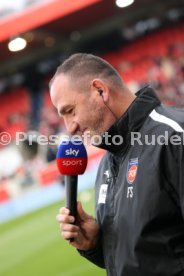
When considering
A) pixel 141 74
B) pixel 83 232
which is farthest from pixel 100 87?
pixel 141 74

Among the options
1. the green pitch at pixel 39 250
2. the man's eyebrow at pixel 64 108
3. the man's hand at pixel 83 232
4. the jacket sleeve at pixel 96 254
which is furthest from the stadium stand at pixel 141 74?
the man's eyebrow at pixel 64 108

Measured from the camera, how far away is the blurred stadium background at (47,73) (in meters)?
7.91

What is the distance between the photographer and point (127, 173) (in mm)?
1646

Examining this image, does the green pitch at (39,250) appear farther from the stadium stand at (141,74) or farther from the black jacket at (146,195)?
the black jacket at (146,195)

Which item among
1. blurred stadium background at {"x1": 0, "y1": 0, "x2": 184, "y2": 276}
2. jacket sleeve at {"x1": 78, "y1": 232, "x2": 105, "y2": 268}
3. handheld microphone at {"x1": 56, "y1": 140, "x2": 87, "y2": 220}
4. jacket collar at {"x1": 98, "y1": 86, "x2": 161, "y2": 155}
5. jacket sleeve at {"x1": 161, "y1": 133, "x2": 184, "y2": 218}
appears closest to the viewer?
jacket sleeve at {"x1": 161, "y1": 133, "x2": 184, "y2": 218}

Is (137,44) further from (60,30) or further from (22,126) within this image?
(22,126)

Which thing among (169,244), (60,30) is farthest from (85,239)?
(60,30)

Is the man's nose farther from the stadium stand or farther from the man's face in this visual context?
the stadium stand

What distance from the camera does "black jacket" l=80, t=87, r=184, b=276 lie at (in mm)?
1516

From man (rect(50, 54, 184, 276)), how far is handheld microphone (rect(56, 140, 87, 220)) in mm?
71

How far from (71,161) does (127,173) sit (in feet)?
0.83

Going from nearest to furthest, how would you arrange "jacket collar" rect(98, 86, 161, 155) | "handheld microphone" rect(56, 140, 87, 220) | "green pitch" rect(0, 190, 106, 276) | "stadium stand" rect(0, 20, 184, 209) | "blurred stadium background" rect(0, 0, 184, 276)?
1. "jacket collar" rect(98, 86, 161, 155)
2. "handheld microphone" rect(56, 140, 87, 220)
3. "green pitch" rect(0, 190, 106, 276)
4. "blurred stadium background" rect(0, 0, 184, 276)
5. "stadium stand" rect(0, 20, 184, 209)

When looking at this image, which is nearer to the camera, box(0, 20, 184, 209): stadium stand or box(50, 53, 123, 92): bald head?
box(50, 53, 123, 92): bald head

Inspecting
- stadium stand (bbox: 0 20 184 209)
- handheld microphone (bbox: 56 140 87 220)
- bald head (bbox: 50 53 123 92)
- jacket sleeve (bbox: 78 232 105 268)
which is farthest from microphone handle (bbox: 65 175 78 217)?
stadium stand (bbox: 0 20 184 209)
